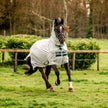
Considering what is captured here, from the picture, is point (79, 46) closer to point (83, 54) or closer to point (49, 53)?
point (83, 54)

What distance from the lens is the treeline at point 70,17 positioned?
49.8 meters

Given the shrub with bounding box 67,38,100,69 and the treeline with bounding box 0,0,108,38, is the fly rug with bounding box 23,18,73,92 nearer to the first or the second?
the shrub with bounding box 67,38,100,69

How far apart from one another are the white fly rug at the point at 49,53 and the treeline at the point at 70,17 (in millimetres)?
40054

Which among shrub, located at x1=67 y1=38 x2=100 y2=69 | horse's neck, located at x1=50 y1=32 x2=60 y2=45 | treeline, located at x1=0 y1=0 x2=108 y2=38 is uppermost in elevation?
treeline, located at x1=0 y1=0 x2=108 y2=38

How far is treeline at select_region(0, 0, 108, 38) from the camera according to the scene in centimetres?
4981

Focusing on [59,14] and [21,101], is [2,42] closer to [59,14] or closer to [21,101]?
[21,101]

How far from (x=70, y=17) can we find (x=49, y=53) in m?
46.7

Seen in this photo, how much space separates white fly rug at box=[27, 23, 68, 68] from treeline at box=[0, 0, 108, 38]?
40054mm

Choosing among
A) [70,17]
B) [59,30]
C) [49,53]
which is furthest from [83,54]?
[70,17]

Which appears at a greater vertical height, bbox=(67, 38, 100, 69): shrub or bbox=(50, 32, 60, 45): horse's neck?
bbox=(50, 32, 60, 45): horse's neck

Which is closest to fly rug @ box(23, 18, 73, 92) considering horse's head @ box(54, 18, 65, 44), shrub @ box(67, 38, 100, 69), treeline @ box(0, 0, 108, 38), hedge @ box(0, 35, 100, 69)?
horse's head @ box(54, 18, 65, 44)

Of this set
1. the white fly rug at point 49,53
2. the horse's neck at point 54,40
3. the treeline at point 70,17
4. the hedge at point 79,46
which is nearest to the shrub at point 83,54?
the hedge at point 79,46

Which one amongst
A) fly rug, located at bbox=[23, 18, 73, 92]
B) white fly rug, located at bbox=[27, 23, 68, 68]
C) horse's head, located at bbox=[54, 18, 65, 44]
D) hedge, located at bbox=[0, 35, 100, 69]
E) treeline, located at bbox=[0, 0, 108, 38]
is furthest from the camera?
treeline, located at bbox=[0, 0, 108, 38]

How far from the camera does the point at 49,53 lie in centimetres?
703
